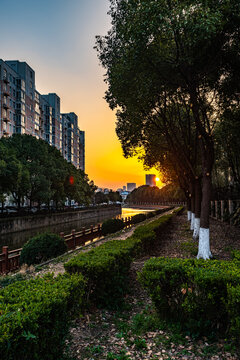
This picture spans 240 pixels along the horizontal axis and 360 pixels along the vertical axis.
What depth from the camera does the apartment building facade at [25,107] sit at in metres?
53.6

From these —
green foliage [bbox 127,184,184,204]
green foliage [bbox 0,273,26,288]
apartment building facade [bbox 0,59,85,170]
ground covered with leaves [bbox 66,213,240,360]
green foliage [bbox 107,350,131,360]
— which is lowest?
green foliage [bbox 0,273,26,288]

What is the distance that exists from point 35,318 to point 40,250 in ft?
28.7

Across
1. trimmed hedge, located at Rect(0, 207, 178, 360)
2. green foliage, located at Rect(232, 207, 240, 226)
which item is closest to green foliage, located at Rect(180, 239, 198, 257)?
trimmed hedge, located at Rect(0, 207, 178, 360)

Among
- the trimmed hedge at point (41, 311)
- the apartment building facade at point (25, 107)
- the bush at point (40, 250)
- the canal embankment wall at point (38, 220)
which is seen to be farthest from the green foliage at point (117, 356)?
the apartment building facade at point (25, 107)

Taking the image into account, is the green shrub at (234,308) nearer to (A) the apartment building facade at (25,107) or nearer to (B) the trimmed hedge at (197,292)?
(B) the trimmed hedge at (197,292)

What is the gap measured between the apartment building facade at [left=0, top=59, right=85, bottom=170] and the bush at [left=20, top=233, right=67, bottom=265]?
46.8m

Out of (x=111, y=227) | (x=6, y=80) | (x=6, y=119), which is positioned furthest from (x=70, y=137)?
(x=111, y=227)

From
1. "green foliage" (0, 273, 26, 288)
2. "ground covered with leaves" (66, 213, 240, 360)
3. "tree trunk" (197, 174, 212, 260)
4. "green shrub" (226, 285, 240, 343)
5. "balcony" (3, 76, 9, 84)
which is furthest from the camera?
"balcony" (3, 76, 9, 84)

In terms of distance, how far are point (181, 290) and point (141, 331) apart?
3.34 ft

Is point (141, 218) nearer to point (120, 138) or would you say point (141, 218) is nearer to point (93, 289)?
point (120, 138)

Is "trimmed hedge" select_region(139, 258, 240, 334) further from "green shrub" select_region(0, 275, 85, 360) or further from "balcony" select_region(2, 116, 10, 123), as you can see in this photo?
"balcony" select_region(2, 116, 10, 123)

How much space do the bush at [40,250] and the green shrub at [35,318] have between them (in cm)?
738

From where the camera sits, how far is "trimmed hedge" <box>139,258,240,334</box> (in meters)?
4.07

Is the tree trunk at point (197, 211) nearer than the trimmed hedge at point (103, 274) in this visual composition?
No
